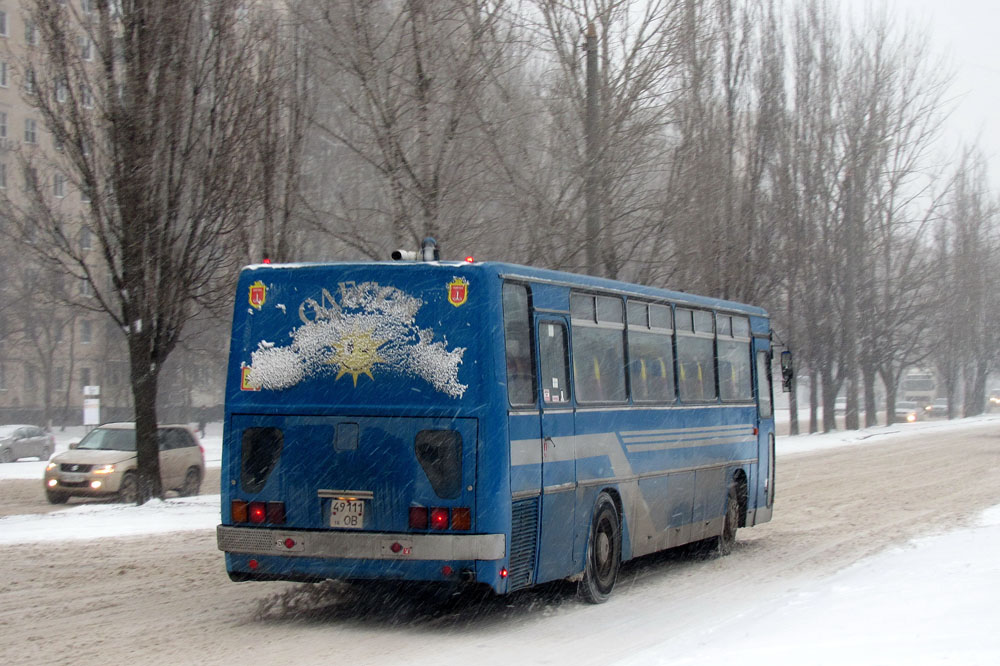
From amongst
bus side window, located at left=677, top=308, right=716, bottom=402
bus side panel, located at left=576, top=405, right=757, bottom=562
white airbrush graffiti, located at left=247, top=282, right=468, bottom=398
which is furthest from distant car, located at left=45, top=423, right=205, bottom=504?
white airbrush graffiti, located at left=247, top=282, right=468, bottom=398

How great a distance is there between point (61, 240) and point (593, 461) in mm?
12788

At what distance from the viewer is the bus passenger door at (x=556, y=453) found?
1018 cm

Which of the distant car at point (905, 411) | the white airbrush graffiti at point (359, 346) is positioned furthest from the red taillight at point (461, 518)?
the distant car at point (905, 411)

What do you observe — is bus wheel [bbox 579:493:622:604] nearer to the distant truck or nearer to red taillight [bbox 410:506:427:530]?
red taillight [bbox 410:506:427:530]

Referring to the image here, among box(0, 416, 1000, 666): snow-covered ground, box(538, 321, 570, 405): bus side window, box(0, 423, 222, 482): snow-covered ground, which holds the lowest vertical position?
box(0, 416, 1000, 666): snow-covered ground

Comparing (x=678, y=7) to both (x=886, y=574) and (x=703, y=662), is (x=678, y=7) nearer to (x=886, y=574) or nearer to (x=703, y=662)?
(x=886, y=574)

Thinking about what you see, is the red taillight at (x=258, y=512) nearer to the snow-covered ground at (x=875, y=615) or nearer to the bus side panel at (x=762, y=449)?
the snow-covered ground at (x=875, y=615)

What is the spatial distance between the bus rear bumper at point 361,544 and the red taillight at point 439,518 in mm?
71

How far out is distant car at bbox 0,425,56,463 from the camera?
43.0 metres

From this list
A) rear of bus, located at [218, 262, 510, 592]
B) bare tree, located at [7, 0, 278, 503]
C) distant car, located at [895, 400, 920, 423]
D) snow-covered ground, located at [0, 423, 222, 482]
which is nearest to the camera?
rear of bus, located at [218, 262, 510, 592]

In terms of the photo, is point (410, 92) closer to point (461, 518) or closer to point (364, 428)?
point (364, 428)

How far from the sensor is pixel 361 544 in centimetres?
955

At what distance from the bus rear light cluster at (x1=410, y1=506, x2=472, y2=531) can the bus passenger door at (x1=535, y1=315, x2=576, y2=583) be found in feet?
2.99

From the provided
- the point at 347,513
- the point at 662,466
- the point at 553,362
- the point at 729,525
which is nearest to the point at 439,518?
the point at 347,513
